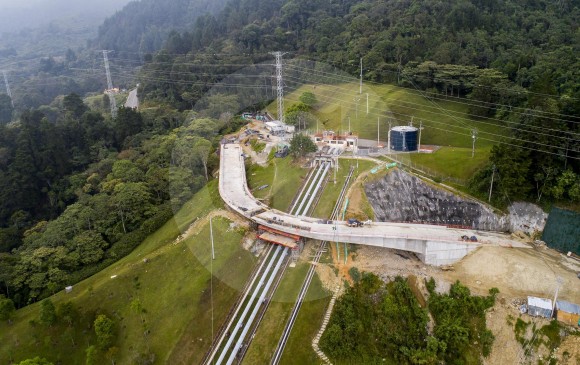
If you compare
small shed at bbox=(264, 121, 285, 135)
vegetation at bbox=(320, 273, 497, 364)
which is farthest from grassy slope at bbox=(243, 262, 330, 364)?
small shed at bbox=(264, 121, 285, 135)

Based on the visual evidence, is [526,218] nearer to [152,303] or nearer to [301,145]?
[301,145]

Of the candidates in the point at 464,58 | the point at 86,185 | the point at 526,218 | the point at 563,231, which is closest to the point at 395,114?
the point at 464,58

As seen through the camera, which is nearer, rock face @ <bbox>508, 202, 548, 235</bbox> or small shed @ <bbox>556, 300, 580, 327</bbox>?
small shed @ <bbox>556, 300, 580, 327</bbox>

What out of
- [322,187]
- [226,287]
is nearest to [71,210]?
[226,287]

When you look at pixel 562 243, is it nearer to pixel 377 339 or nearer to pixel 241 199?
pixel 377 339

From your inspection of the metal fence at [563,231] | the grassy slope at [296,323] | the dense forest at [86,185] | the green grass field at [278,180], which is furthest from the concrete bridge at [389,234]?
the dense forest at [86,185]

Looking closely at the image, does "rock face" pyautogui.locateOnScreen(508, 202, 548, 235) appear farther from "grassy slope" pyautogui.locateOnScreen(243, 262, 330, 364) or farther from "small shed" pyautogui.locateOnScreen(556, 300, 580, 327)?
"grassy slope" pyautogui.locateOnScreen(243, 262, 330, 364)

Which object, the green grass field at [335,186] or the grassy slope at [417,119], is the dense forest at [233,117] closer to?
the grassy slope at [417,119]
